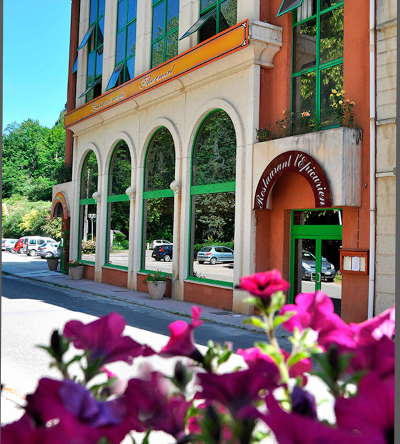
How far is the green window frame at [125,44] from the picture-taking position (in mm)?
19781

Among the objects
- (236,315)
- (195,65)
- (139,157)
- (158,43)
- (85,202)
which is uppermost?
(158,43)

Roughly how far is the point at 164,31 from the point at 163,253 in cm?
815

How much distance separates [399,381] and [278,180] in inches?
498

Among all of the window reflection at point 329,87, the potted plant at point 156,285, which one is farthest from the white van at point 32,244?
the window reflection at point 329,87

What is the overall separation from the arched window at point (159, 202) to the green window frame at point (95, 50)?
21.2 ft

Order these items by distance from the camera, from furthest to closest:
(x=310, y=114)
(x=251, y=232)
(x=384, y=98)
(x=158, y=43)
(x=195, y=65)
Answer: (x=158, y=43)
(x=195, y=65)
(x=251, y=232)
(x=310, y=114)
(x=384, y=98)

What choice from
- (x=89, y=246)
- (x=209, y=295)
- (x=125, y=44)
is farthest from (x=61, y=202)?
(x=209, y=295)

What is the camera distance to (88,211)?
23.4 m

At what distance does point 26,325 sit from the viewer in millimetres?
10727

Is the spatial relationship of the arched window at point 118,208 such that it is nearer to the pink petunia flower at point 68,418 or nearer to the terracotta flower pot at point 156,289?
the terracotta flower pot at point 156,289

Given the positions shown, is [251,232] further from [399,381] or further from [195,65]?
[399,381]

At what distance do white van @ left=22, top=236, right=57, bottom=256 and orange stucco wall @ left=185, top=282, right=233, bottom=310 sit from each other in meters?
30.2

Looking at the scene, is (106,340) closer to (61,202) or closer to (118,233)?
(118,233)

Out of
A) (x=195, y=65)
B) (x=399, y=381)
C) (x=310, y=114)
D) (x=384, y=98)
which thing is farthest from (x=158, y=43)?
(x=399, y=381)
